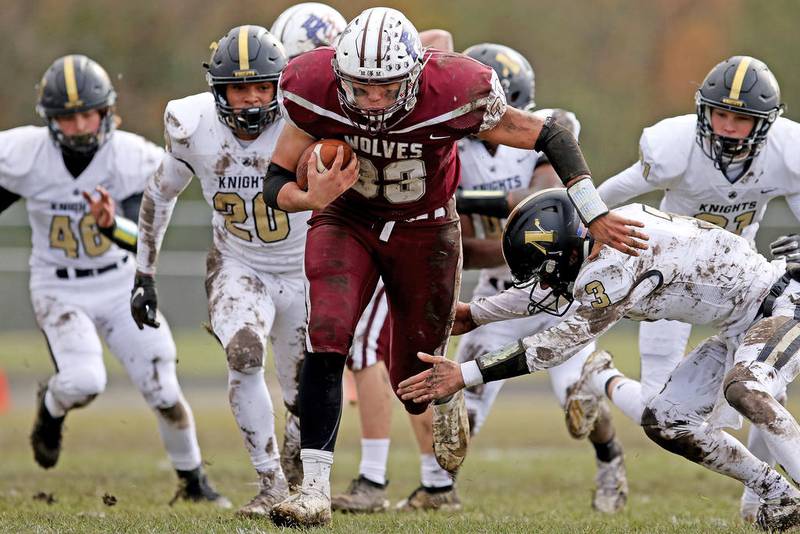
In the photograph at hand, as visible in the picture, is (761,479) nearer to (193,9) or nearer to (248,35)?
(248,35)

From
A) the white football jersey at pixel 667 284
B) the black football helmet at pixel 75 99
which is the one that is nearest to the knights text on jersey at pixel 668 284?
the white football jersey at pixel 667 284

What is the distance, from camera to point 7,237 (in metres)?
19.2

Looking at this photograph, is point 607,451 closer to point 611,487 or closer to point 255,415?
point 611,487

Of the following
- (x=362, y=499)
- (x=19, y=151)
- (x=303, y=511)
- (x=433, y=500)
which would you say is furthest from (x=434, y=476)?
(x=19, y=151)

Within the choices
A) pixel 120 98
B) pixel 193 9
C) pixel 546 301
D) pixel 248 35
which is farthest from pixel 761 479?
pixel 193 9

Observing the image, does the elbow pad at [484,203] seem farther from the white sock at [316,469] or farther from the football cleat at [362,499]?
the white sock at [316,469]

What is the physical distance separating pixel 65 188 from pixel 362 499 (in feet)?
7.99

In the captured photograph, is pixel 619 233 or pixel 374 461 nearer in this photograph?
pixel 619 233

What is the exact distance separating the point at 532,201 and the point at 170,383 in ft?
8.78

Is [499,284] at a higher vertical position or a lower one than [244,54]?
lower

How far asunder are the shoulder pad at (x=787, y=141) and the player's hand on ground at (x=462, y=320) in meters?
1.66

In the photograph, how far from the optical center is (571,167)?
16.4 ft

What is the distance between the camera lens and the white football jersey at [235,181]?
6043 millimetres

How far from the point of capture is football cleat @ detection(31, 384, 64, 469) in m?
7.28
